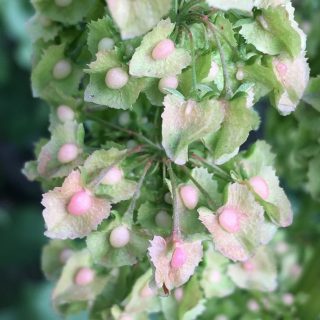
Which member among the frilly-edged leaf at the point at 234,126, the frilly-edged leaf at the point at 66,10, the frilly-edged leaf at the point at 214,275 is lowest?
the frilly-edged leaf at the point at 214,275

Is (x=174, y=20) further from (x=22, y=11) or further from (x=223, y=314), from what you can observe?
(x=22, y=11)

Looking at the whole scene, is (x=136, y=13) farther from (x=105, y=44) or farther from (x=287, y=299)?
(x=287, y=299)

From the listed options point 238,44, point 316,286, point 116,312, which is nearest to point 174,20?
point 238,44

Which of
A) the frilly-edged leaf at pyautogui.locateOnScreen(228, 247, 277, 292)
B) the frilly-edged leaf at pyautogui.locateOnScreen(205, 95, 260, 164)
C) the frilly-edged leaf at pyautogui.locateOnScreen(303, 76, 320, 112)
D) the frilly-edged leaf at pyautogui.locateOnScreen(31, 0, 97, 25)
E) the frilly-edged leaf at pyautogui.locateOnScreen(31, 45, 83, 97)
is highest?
the frilly-edged leaf at pyautogui.locateOnScreen(31, 0, 97, 25)

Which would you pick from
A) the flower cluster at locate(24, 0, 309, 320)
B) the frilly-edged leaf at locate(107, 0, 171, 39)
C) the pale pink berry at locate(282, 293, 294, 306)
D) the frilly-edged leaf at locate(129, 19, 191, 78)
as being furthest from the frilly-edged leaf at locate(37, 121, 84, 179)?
the pale pink berry at locate(282, 293, 294, 306)

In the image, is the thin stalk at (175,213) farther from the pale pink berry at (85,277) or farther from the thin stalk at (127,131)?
the pale pink berry at (85,277)

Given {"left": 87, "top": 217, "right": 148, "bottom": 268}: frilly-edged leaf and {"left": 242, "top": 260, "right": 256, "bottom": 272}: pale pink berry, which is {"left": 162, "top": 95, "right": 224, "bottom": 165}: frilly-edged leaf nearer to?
{"left": 87, "top": 217, "right": 148, "bottom": 268}: frilly-edged leaf

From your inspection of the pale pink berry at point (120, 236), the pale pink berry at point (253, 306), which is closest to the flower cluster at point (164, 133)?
the pale pink berry at point (120, 236)
